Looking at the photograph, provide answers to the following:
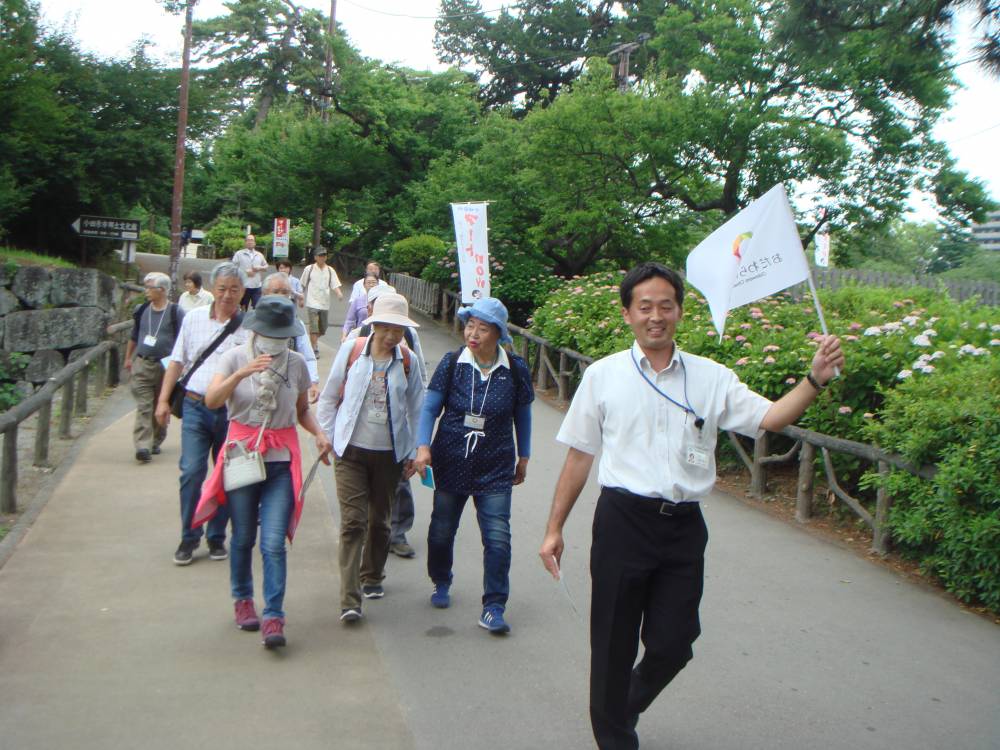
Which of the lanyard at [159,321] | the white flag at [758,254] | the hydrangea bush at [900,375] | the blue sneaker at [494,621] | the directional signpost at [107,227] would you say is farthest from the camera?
the directional signpost at [107,227]

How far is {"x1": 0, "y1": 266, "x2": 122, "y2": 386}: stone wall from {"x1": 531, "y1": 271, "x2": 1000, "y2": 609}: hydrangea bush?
11704mm

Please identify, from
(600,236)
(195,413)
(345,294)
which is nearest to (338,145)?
(345,294)

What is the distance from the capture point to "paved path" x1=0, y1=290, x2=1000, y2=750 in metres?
4.29

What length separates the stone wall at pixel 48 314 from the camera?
57.8ft

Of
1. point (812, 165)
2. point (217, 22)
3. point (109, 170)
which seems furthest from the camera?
point (217, 22)

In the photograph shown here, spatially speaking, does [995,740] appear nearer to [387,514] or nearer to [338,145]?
[387,514]

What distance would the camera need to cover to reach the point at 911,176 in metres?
18.8

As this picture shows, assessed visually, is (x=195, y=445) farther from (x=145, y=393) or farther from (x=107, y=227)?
(x=107, y=227)

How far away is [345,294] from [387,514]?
29.5 m

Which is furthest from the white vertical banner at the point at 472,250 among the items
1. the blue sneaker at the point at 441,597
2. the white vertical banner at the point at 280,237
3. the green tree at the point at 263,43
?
the green tree at the point at 263,43

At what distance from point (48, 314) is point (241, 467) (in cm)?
1466

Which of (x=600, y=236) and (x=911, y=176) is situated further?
(x=600, y=236)

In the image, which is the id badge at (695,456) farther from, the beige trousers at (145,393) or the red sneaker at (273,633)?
the beige trousers at (145,393)

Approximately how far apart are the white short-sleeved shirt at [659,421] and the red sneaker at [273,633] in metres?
2.11
